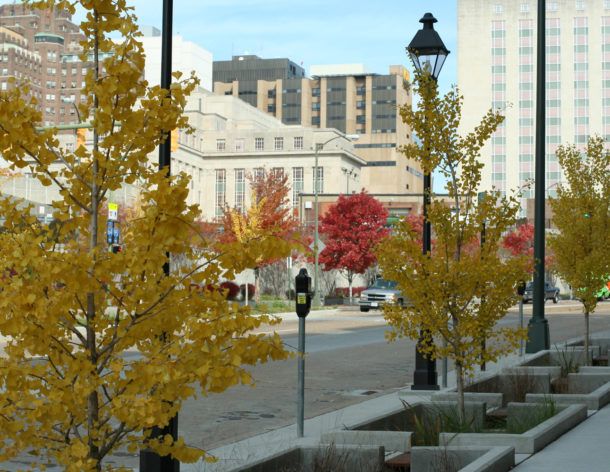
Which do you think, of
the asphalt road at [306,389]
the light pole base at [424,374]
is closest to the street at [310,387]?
the asphalt road at [306,389]

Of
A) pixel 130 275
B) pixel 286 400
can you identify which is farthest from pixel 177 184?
pixel 286 400

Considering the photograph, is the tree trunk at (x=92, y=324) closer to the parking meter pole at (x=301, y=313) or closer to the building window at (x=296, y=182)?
the parking meter pole at (x=301, y=313)

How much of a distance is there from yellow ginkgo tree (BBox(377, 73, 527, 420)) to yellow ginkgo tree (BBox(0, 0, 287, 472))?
16.8 feet

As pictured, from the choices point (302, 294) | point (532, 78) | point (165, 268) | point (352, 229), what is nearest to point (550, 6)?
point (532, 78)

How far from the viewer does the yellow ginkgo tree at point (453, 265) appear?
32.0 ft

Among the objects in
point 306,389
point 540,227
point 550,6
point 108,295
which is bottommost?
point 306,389

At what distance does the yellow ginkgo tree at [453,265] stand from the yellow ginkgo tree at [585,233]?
654 centimetres

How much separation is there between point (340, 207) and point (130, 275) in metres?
46.4

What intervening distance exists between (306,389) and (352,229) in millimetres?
36665

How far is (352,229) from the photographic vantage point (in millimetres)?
51156

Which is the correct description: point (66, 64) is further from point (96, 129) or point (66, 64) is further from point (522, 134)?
point (96, 129)

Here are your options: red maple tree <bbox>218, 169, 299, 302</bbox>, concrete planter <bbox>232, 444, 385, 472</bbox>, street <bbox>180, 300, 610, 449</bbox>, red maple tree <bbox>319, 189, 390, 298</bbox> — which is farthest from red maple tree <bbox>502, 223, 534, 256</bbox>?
concrete planter <bbox>232, 444, 385, 472</bbox>

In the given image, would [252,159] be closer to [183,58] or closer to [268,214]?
[183,58]

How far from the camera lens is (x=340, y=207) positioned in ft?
167
